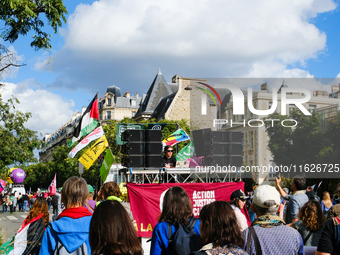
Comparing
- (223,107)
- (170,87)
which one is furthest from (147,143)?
(170,87)

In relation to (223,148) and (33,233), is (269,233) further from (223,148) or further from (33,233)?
(223,148)

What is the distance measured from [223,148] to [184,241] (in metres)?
8.73

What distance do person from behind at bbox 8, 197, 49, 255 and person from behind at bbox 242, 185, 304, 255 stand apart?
6.67ft

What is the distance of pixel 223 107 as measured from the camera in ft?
47.3

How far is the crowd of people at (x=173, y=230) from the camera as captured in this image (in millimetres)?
2727

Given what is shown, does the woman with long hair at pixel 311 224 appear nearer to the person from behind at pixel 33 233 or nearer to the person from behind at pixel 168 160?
the person from behind at pixel 33 233

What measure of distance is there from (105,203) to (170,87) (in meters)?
70.9

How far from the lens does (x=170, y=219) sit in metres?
3.77

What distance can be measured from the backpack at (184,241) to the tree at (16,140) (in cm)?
1409

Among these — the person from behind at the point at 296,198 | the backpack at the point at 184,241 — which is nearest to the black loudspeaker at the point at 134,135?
the person from behind at the point at 296,198

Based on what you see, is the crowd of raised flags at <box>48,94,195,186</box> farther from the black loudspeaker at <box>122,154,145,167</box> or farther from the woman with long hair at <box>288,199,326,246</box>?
the woman with long hair at <box>288,199,326,246</box>

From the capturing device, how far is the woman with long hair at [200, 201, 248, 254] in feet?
9.21

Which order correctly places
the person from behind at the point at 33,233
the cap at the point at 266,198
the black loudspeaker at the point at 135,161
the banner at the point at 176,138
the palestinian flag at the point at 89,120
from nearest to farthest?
the cap at the point at 266,198 < the person from behind at the point at 33,233 < the black loudspeaker at the point at 135,161 < the palestinian flag at the point at 89,120 < the banner at the point at 176,138

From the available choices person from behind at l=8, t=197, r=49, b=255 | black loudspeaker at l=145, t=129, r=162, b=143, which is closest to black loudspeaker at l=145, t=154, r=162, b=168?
black loudspeaker at l=145, t=129, r=162, b=143
